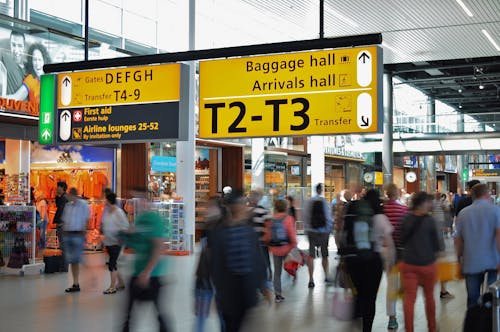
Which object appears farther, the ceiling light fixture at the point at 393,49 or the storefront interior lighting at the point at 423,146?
the storefront interior lighting at the point at 423,146

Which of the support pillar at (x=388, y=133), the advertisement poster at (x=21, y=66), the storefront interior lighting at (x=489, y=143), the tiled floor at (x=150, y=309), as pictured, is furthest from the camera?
the storefront interior lighting at (x=489, y=143)

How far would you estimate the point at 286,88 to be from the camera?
28.5 ft

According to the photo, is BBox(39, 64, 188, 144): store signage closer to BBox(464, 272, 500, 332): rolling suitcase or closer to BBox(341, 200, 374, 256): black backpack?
BBox(341, 200, 374, 256): black backpack

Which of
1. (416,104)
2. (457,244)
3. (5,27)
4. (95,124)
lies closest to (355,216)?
(457,244)

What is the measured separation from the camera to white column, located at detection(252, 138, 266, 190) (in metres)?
27.0

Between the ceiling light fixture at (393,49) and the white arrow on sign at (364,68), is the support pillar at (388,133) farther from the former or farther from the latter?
the white arrow on sign at (364,68)

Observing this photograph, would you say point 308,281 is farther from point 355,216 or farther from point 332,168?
point 332,168

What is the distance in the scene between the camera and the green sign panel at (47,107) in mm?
10070

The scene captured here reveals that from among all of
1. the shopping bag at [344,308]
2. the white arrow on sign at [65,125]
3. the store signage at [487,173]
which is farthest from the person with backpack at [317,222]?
the store signage at [487,173]

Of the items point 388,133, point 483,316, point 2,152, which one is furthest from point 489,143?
point 483,316

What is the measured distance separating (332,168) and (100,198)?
18768 mm

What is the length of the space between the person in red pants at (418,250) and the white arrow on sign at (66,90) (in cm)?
527

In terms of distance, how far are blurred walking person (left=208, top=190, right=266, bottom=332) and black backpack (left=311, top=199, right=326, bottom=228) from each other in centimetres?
741

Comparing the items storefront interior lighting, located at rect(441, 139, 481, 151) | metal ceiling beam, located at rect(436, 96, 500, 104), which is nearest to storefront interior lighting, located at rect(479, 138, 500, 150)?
storefront interior lighting, located at rect(441, 139, 481, 151)
